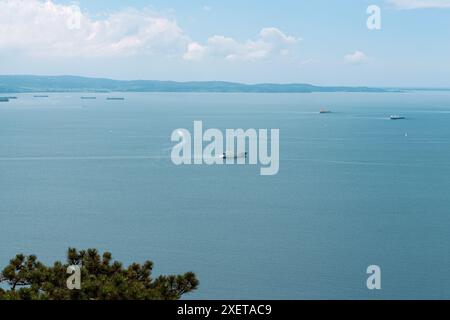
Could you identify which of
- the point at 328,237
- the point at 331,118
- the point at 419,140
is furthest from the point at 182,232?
the point at 331,118

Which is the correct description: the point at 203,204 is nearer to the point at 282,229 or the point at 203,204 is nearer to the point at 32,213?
the point at 282,229

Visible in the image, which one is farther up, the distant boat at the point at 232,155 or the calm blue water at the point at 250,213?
the distant boat at the point at 232,155

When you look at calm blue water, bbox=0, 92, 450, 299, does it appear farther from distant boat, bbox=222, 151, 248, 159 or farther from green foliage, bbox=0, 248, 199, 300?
green foliage, bbox=0, 248, 199, 300

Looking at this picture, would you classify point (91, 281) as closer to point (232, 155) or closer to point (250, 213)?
point (250, 213)

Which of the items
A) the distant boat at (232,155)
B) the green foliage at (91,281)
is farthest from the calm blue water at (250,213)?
the green foliage at (91,281)

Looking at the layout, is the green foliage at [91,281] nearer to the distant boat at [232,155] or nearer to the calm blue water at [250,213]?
the calm blue water at [250,213]

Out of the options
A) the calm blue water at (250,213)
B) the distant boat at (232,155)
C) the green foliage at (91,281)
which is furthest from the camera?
the distant boat at (232,155)

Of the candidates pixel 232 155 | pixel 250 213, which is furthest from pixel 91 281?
pixel 232 155
